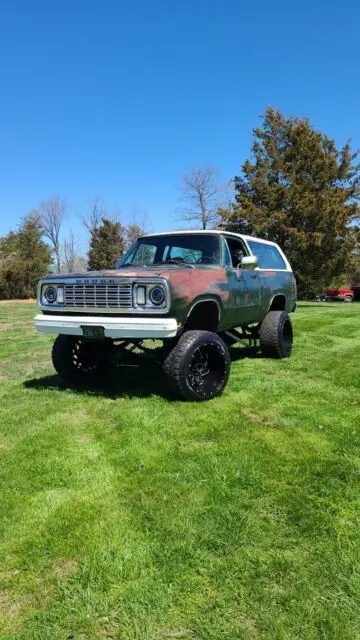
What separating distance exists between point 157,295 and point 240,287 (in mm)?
1657

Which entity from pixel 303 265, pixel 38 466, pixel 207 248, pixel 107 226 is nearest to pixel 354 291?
pixel 303 265

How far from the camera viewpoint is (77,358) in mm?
6023

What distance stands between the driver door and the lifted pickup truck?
0.05 feet

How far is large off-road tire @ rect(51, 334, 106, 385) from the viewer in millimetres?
5727

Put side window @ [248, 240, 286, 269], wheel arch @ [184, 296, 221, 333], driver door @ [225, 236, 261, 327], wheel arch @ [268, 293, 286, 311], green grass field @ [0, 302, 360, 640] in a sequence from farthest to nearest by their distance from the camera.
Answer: wheel arch @ [268, 293, 286, 311] → side window @ [248, 240, 286, 269] → driver door @ [225, 236, 261, 327] → wheel arch @ [184, 296, 221, 333] → green grass field @ [0, 302, 360, 640]

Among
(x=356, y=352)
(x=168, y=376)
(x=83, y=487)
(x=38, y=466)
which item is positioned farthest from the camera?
(x=356, y=352)

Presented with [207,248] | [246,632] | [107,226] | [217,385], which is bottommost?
[246,632]

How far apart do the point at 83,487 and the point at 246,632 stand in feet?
4.95

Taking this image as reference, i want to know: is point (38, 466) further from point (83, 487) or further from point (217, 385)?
point (217, 385)

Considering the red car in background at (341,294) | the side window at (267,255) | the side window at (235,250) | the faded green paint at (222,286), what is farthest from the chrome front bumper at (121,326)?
the red car in background at (341,294)

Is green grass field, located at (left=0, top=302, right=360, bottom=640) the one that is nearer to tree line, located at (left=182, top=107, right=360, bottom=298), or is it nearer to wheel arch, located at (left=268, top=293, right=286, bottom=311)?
wheel arch, located at (left=268, top=293, right=286, bottom=311)

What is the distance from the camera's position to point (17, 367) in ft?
23.3

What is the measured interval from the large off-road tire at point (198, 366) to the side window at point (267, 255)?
7.83 ft

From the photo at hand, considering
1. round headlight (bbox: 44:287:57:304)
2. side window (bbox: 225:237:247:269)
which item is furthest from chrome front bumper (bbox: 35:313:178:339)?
side window (bbox: 225:237:247:269)
